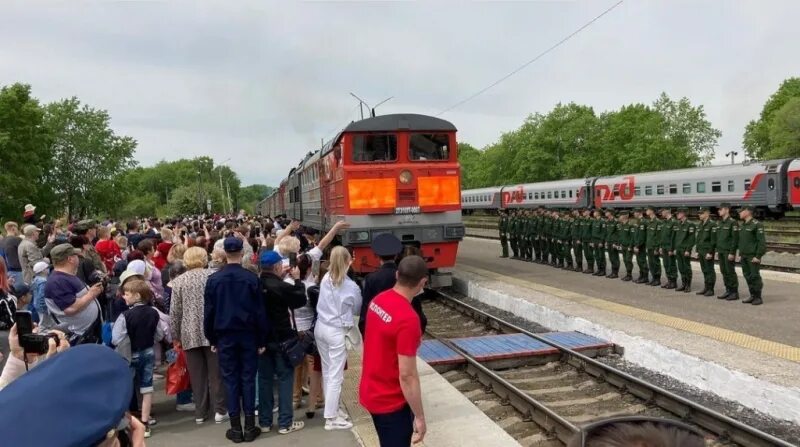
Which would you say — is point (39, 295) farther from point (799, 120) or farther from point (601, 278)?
Result: point (799, 120)

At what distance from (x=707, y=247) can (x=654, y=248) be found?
1628 millimetres

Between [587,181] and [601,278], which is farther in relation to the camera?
[587,181]

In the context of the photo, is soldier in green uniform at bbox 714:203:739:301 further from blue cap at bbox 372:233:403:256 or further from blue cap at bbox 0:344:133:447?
blue cap at bbox 0:344:133:447

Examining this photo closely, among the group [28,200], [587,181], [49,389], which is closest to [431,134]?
[49,389]

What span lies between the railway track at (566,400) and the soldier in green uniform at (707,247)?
4.64m

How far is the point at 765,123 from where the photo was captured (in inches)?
2405

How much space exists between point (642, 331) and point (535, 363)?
1.58 meters

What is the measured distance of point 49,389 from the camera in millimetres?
1293

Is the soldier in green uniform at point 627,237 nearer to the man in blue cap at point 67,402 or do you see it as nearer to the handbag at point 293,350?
the handbag at point 293,350

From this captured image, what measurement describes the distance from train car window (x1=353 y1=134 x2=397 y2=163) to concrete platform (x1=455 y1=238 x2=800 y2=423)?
373cm

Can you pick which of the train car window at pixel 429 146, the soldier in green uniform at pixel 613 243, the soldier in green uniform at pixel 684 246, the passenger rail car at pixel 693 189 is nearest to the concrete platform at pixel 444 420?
the train car window at pixel 429 146

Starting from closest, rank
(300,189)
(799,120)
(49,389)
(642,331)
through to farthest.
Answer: (49,389), (642,331), (300,189), (799,120)

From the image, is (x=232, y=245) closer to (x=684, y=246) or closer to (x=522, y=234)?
(x=684, y=246)

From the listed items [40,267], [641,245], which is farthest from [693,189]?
[40,267]
